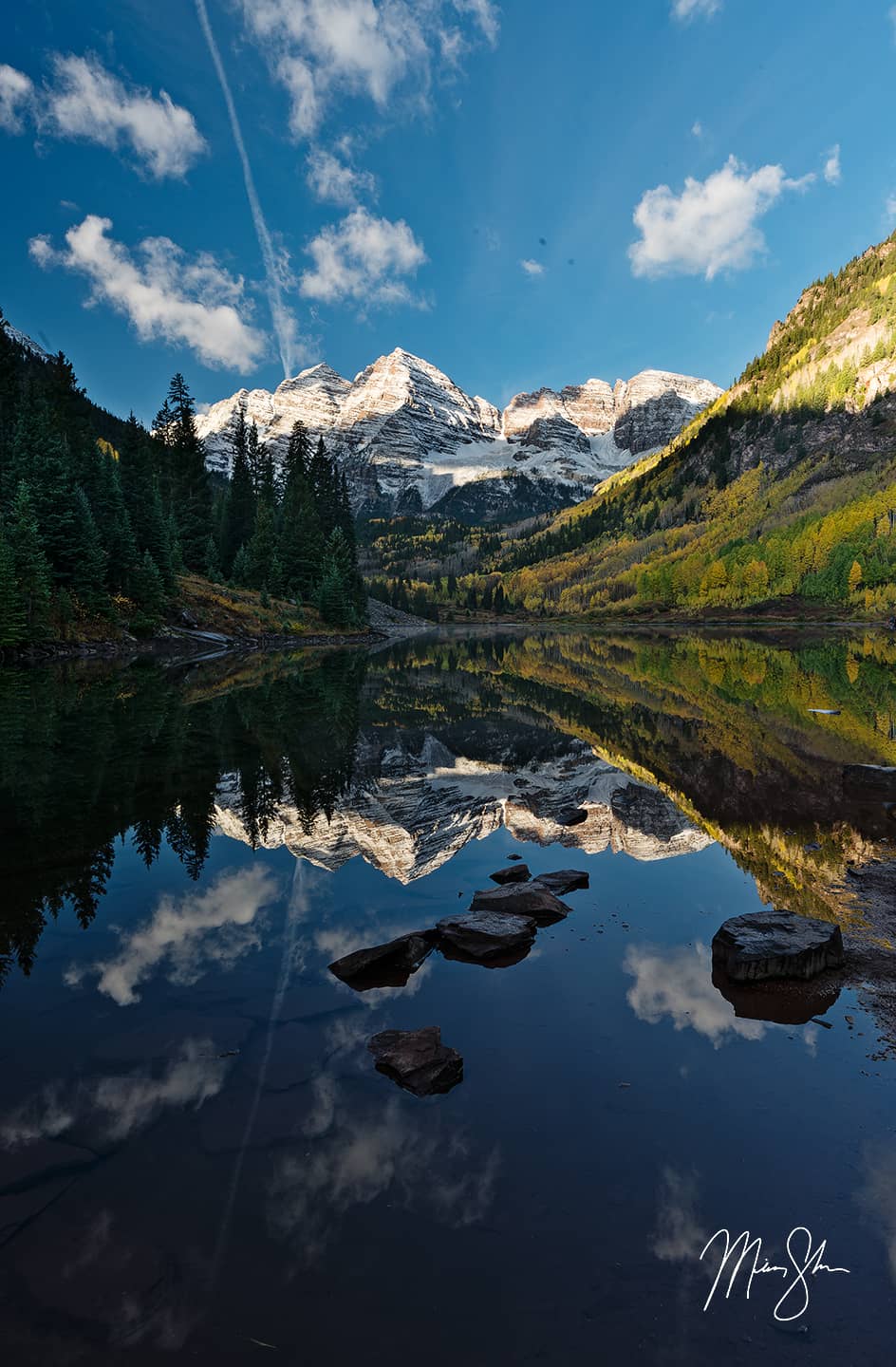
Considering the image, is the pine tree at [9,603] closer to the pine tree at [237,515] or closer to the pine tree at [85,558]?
the pine tree at [85,558]

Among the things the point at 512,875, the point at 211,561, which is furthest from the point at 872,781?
the point at 211,561

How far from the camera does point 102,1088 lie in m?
6.72

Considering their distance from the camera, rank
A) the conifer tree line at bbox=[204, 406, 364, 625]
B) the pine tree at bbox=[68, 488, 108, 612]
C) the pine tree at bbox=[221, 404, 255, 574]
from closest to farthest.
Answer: the pine tree at bbox=[68, 488, 108, 612], the conifer tree line at bbox=[204, 406, 364, 625], the pine tree at bbox=[221, 404, 255, 574]

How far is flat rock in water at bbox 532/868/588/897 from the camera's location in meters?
12.8

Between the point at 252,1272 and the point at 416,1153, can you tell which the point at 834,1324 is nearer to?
the point at 416,1153

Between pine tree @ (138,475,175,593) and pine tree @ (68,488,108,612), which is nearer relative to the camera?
pine tree @ (68,488,108,612)

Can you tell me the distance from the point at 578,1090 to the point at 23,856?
37.9 feet

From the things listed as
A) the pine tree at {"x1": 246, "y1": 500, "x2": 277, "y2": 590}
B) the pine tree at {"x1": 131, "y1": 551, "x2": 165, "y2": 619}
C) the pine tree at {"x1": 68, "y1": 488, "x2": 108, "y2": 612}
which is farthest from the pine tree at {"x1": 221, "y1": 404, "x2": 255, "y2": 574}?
the pine tree at {"x1": 68, "y1": 488, "x2": 108, "y2": 612}

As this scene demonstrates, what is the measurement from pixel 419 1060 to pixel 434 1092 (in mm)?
368

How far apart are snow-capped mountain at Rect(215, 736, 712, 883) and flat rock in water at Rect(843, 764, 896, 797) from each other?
5.65 meters

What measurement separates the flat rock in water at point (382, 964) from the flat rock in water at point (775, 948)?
14.8 feet

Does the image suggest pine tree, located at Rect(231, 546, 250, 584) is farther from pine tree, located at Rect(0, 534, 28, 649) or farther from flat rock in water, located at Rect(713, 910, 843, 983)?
flat rock in water, located at Rect(713, 910, 843, 983)

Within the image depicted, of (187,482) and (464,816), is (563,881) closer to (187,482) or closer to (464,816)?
(464,816)
